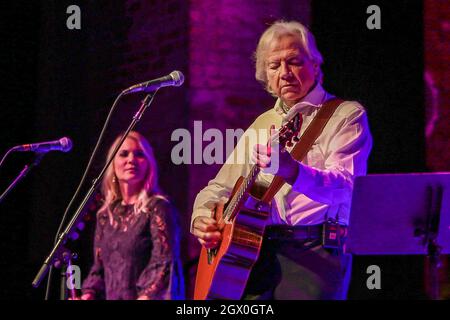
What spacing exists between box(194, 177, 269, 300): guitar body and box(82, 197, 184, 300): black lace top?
1.89 feet

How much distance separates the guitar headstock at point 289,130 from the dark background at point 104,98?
4.34 ft

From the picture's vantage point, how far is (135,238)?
13.3 ft

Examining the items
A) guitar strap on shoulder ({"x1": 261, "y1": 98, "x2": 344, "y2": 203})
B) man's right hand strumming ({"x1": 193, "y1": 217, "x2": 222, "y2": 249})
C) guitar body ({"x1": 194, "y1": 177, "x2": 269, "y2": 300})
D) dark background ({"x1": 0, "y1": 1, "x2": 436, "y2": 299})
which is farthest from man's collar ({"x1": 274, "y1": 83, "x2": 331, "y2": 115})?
dark background ({"x1": 0, "y1": 1, "x2": 436, "y2": 299})

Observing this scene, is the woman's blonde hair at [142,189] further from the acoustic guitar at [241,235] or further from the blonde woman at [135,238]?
the acoustic guitar at [241,235]

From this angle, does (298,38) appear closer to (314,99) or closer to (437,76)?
(314,99)

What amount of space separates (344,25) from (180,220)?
1609 mm

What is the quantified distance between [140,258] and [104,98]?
1.55 meters

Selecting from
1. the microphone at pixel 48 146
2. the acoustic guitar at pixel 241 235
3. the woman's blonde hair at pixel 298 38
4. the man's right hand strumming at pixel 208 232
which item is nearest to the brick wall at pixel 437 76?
the woman's blonde hair at pixel 298 38

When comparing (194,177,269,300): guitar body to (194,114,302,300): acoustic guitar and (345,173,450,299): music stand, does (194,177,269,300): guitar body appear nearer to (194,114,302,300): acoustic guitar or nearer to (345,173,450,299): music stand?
Result: (194,114,302,300): acoustic guitar

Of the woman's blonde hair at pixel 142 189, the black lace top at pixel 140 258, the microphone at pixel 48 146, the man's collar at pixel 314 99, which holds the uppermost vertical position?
the man's collar at pixel 314 99

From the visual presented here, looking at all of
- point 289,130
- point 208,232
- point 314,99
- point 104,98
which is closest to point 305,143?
point 289,130

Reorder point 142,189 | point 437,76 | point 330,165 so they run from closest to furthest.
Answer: point 330,165 → point 142,189 → point 437,76

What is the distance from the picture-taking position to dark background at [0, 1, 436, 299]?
4379 millimetres

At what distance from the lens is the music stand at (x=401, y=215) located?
289 centimetres
